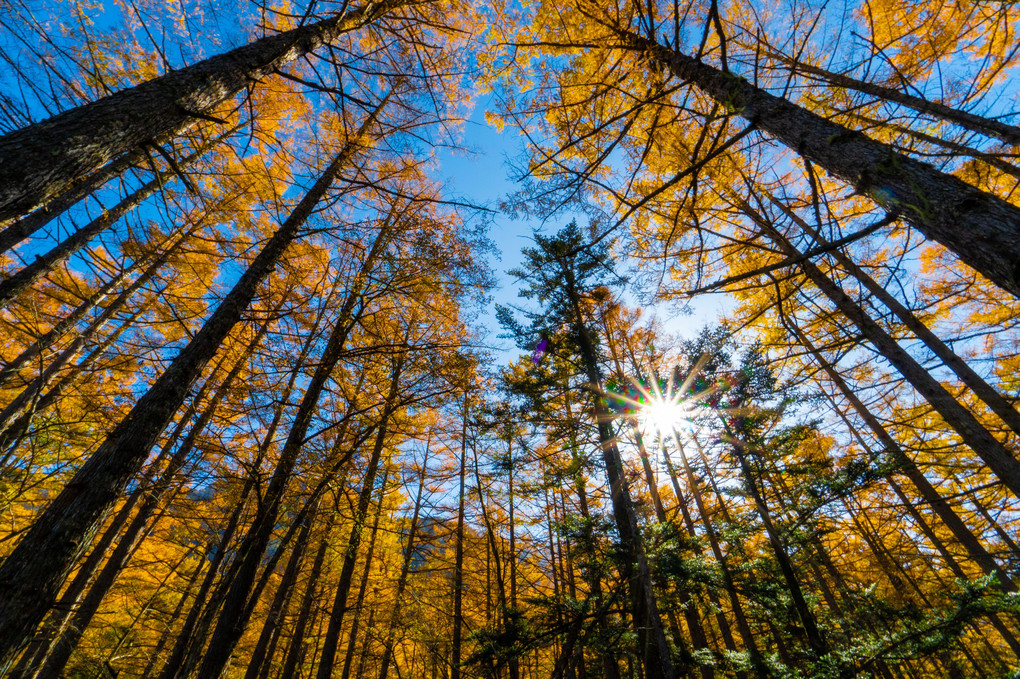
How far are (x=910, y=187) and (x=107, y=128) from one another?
4640 millimetres

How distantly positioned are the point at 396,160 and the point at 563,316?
4473mm

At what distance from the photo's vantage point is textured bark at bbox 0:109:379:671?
1.88m

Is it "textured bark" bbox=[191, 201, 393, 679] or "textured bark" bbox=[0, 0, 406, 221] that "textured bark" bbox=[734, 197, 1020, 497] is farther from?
"textured bark" bbox=[0, 0, 406, 221]

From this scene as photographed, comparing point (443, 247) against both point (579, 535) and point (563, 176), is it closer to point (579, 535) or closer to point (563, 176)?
point (563, 176)

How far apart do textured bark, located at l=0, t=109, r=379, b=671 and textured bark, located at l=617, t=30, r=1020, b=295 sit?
158 inches

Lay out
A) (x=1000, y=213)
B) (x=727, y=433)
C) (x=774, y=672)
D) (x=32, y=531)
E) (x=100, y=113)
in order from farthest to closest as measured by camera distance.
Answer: (x=727, y=433) → (x=774, y=672) → (x=100, y=113) → (x=32, y=531) → (x=1000, y=213)

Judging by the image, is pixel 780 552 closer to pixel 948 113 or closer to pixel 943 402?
pixel 943 402

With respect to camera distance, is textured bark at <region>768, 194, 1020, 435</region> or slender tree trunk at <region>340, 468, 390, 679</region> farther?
textured bark at <region>768, 194, 1020, 435</region>

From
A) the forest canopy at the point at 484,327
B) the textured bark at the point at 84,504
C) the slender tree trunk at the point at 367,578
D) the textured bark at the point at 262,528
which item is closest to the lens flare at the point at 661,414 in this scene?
the forest canopy at the point at 484,327

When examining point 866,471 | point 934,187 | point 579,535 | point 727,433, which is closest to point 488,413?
point 579,535

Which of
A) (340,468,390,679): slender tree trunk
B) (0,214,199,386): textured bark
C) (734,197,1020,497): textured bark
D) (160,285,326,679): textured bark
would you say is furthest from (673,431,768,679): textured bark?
(0,214,199,386): textured bark

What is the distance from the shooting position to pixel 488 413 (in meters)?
6.88

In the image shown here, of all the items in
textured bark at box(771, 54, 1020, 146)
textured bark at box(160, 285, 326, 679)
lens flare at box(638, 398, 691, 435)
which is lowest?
textured bark at box(160, 285, 326, 679)

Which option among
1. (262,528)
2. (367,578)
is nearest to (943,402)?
(262,528)
